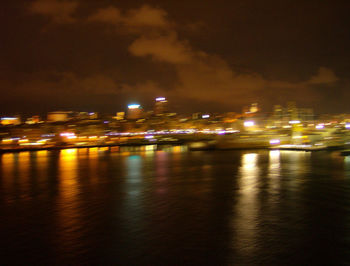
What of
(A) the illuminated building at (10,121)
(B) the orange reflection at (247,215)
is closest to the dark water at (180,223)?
(B) the orange reflection at (247,215)

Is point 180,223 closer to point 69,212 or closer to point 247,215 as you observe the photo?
point 247,215

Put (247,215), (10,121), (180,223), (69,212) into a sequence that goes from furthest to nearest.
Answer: (10,121) < (69,212) < (247,215) < (180,223)

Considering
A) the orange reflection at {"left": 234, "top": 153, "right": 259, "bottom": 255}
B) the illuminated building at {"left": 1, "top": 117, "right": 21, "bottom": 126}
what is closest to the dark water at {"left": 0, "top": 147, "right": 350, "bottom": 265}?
the orange reflection at {"left": 234, "top": 153, "right": 259, "bottom": 255}

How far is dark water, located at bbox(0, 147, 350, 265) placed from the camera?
4.28m

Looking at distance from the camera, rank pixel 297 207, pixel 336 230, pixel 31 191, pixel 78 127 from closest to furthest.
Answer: pixel 336 230
pixel 297 207
pixel 31 191
pixel 78 127

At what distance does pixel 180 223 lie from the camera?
19.1ft

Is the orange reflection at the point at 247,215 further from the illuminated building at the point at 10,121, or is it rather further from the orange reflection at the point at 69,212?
the illuminated building at the point at 10,121

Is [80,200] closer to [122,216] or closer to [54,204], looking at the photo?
[54,204]

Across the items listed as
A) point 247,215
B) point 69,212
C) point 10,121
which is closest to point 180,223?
point 247,215

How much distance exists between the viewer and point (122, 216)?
21.2ft

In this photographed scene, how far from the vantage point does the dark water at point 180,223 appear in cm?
428

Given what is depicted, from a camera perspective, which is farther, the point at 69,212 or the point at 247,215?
the point at 69,212

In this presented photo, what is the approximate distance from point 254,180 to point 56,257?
746 centimetres

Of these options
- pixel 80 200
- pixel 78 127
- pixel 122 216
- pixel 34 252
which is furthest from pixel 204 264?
pixel 78 127
